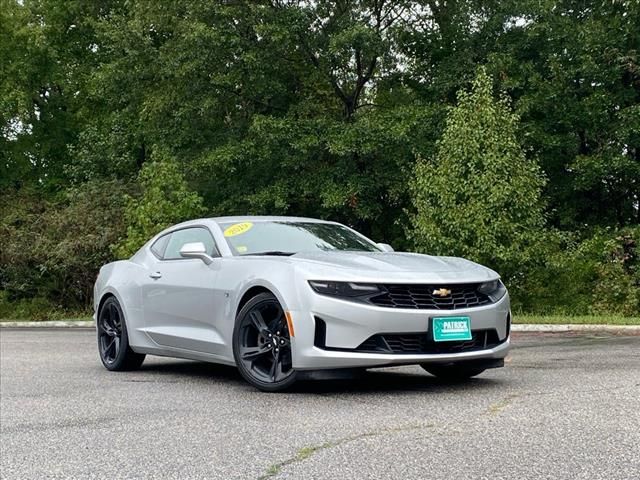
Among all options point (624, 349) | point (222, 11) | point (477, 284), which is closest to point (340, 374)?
point (477, 284)

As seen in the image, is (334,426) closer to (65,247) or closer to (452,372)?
(452,372)

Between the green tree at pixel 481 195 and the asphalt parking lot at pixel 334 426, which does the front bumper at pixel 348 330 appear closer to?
the asphalt parking lot at pixel 334 426

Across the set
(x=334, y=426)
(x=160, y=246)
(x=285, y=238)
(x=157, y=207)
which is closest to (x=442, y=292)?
(x=334, y=426)

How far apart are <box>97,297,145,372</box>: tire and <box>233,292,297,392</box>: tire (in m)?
2.26

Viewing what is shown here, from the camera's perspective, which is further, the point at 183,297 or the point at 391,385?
the point at 183,297

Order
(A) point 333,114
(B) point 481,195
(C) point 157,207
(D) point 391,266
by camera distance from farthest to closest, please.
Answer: (A) point 333,114 < (C) point 157,207 < (B) point 481,195 < (D) point 391,266

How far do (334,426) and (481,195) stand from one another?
45.8 feet

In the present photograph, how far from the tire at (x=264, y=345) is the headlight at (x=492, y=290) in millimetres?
1588

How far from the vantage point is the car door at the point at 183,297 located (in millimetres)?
7598

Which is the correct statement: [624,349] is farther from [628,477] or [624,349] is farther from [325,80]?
[325,80]

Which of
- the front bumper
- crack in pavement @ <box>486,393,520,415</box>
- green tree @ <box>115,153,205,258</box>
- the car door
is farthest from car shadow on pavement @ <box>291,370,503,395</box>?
green tree @ <box>115,153,205,258</box>

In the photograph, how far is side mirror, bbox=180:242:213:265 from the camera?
7688 mm

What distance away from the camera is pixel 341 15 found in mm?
27531

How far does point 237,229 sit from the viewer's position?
8.12 m
